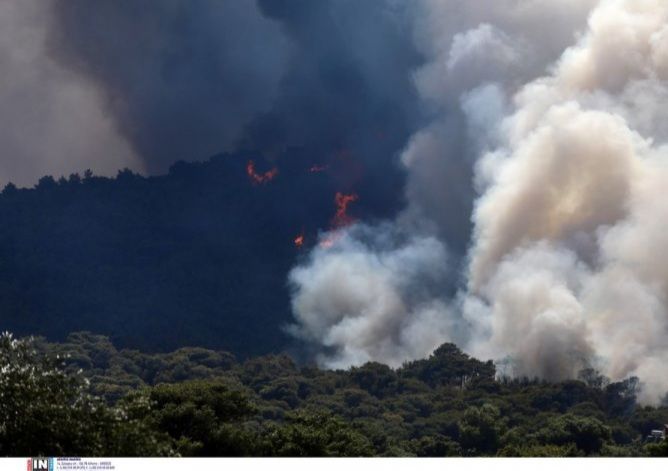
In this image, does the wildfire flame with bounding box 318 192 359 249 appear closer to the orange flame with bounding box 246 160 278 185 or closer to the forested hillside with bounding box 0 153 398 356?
the forested hillside with bounding box 0 153 398 356

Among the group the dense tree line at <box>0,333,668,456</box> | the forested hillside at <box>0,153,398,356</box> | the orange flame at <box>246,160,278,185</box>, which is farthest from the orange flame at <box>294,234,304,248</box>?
the dense tree line at <box>0,333,668,456</box>

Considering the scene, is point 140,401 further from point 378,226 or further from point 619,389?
point 378,226

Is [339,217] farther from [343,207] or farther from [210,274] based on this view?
[210,274]

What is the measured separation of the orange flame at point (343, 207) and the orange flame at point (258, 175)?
Answer: 13.4 metres

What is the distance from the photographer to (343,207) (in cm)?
17775

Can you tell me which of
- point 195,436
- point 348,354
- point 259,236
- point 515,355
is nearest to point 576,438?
point 515,355

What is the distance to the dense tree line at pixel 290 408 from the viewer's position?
1626 inches

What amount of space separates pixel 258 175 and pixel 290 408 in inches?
2291

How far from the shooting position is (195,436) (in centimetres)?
6975
